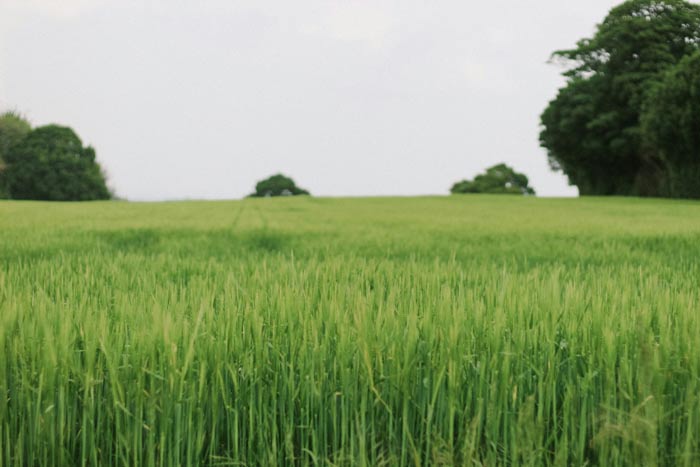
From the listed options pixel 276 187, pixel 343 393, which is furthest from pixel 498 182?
pixel 343 393

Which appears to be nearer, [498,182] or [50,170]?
[50,170]

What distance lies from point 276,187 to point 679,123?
54616mm

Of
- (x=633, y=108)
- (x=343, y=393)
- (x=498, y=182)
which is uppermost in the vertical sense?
(x=633, y=108)

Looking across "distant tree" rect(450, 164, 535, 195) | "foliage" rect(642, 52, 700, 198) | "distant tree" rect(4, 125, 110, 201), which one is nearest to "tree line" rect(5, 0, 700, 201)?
"foliage" rect(642, 52, 700, 198)

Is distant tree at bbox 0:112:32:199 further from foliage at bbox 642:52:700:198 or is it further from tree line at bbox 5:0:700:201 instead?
foliage at bbox 642:52:700:198

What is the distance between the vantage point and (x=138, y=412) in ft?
4.22

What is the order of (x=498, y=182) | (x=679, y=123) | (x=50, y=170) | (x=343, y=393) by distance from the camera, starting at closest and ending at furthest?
(x=343, y=393) < (x=679, y=123) < (x=50, y=170) < (x=498, y=182)

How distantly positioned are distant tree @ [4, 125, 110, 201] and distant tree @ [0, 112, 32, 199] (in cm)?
39

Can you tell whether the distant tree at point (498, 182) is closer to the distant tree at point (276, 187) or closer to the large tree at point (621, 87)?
the large tree at point (621, 87)

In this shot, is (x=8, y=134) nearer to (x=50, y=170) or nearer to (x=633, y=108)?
(x=50, y=170)

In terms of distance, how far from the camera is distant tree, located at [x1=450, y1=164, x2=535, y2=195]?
57.6 metres

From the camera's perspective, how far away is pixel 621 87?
112 ft

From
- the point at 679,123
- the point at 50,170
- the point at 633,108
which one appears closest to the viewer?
the point at 679,123

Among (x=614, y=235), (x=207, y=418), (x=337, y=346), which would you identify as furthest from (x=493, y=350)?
(x=614, y=235)
